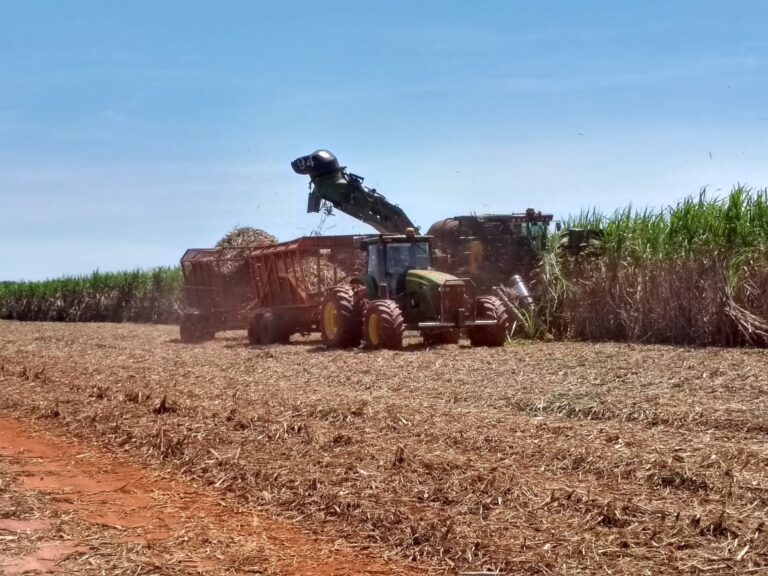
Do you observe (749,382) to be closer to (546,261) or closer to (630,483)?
(630,483)

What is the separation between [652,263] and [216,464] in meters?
12.0

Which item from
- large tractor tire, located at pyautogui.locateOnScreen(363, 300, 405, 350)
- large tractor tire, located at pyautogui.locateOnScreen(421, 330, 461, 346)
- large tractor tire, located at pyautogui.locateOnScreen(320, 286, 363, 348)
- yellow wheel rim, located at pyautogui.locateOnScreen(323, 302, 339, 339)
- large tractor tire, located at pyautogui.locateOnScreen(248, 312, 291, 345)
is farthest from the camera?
large tractor tire, located at pyautogui.locateOnScreen(248, 312, 291, 345)

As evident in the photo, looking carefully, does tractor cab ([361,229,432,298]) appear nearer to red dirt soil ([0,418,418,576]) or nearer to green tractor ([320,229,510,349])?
green tractor ([320,229,510,349])

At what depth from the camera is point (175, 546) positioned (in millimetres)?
5082

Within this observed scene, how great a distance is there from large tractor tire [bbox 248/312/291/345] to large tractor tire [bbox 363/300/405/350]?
3.08m

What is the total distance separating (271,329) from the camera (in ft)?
58.7

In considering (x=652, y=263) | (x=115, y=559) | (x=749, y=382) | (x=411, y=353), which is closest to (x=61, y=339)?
(x=411, y=353)

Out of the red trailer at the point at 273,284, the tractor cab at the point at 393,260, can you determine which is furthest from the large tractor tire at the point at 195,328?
the tractor cab at the point at 393,260

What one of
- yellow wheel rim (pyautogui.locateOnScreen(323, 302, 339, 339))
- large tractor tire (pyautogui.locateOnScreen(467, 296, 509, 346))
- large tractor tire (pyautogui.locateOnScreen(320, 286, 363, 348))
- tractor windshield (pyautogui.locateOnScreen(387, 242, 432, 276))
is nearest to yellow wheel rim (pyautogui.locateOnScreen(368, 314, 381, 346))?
large tractor tire (pyautogui.locateOnScreen(320, 286, 363, 348))

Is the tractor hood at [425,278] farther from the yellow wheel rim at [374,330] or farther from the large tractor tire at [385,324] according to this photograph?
the yellow wheel rim at [374,330]

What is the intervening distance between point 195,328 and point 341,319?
5.37 meters

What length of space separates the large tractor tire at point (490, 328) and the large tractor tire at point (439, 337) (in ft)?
1.43

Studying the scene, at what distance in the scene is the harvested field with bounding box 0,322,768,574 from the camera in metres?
4.84

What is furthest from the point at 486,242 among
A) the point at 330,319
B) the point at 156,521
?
the point at 156,521
